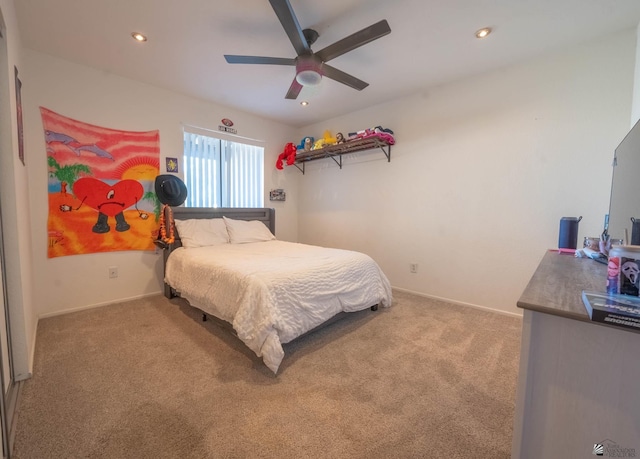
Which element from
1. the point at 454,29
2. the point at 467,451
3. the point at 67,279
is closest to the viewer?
Result: the point at 467,451

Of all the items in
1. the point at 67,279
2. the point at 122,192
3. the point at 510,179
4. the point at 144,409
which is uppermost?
the point at 510,179

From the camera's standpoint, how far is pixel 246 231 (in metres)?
3.52

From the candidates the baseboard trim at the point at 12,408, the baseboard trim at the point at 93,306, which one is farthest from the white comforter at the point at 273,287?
the baseboard trim at the point at 12,408

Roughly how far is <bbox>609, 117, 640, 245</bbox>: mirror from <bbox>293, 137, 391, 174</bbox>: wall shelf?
2.13m

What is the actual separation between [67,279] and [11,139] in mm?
1734

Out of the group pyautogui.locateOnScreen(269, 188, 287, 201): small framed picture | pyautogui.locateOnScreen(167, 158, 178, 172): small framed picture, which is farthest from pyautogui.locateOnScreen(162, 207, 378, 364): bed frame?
pyautogui.locateOnScreen(167, 158, 178, 172): small framed picture

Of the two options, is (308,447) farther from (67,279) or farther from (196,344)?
(67,279)

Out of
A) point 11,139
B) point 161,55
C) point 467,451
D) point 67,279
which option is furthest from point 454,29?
point 67,279

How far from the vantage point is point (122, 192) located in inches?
115

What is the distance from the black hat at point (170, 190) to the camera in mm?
3111

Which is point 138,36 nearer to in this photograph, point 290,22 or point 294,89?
point 294,89

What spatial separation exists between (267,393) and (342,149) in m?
3.11

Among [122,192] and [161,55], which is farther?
[122,192]

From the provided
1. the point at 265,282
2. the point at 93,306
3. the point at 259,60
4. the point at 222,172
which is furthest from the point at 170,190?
the point at 265,282
